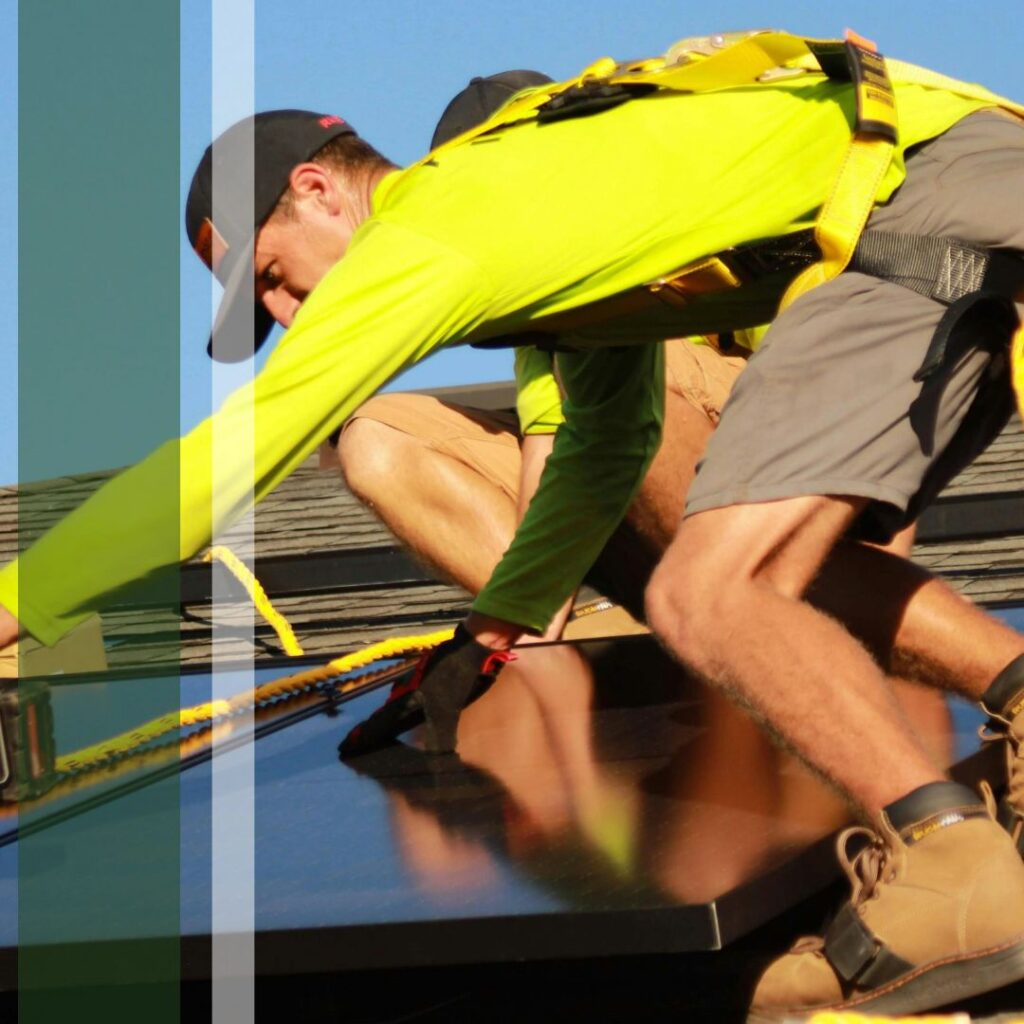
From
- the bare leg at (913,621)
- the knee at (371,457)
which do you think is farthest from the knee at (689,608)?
the knee at (371,457)

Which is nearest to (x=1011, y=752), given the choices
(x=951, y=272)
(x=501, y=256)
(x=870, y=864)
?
(x=870, y=864)

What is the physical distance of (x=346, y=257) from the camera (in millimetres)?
2443

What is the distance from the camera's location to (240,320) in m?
3.05

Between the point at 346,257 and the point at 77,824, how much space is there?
3.70ft

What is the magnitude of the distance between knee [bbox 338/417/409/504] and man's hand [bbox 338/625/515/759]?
1.48 m

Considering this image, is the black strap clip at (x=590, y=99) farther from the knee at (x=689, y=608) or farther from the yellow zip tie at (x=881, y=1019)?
the yellow zip tie at (x=881, y=1019)

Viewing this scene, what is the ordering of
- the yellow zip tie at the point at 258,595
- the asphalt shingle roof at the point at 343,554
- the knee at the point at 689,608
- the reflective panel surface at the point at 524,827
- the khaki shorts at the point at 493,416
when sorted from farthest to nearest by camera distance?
1. the asphalt shingle roof at the point at 343,554
2. the yellow zip tie at the point at 258,595
3. the khaki shorts at the point at 493,416
4. the knee at the point at 689,608
5. the reflective panel surface at the point at 524,827

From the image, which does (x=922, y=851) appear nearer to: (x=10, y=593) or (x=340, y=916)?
(x=340, y=916)

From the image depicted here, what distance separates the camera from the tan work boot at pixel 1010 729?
2432mm

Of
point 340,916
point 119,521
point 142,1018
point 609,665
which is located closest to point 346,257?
point 119,521

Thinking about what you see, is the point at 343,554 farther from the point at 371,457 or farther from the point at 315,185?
the point at 315,185

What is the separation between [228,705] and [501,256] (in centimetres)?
182

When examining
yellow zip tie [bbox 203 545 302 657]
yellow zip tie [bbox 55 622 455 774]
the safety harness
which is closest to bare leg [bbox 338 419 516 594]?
yellow zip tie [bbox 55 622 455 774]

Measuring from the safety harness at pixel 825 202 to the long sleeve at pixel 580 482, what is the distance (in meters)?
0.45
